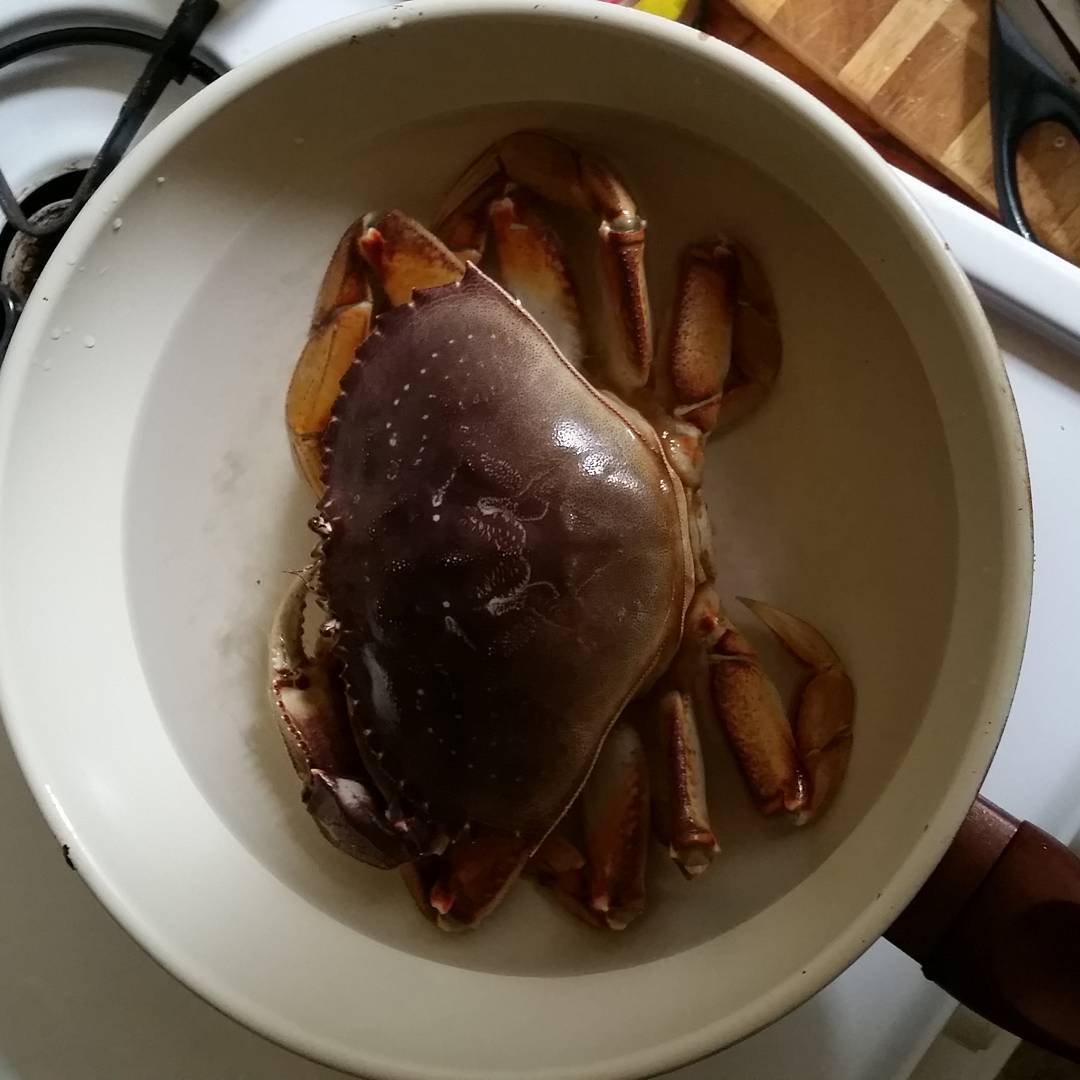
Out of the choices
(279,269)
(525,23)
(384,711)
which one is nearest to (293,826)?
(384,711)

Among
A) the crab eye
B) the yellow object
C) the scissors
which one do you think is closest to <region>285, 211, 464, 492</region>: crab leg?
the crab eye

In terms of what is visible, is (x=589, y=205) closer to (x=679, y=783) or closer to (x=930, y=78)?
(x=930, y=78)

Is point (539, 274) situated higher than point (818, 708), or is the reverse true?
point (539, 274)

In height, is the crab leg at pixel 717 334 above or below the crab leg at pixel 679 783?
above

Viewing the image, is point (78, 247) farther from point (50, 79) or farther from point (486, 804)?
point (486, 804)

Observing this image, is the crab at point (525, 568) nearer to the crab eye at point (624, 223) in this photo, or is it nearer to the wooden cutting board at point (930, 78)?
the crab eye at point (624, 223)

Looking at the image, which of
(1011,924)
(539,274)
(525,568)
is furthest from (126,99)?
(1011,924)

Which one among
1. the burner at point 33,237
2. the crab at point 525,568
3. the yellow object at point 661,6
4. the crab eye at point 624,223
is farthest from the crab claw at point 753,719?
the burner at point 33,237

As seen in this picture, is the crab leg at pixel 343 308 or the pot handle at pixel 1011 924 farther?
the crab leg at pixel 343 308
